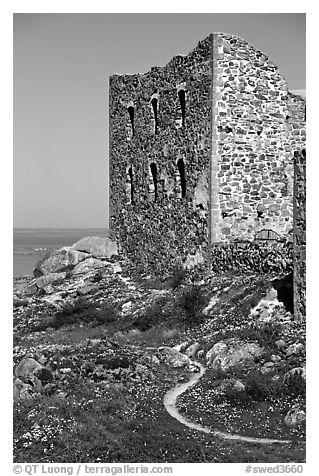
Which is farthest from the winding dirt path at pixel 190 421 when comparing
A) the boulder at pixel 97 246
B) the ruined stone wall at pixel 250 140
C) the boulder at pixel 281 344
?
the boulder at pixel 97 246

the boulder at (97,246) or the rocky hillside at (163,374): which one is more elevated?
the boulder at (97,246)

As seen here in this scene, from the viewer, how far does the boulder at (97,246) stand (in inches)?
1363

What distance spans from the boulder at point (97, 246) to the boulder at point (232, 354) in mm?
17013

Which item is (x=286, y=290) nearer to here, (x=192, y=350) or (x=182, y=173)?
(x=192, y=350)

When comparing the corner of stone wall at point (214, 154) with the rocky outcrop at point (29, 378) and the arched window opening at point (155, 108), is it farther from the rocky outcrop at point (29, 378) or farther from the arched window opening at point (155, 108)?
the rocky outcrop at point (29, 378)

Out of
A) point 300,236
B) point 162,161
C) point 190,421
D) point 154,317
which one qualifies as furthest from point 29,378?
point 162,161

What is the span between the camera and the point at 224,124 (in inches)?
1047

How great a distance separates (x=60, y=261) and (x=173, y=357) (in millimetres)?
17468

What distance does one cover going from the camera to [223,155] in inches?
1046

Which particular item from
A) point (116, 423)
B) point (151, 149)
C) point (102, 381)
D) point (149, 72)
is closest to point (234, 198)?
point (151, 149)

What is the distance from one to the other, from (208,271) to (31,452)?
1392cm

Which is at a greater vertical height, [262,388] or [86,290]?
[86,290]

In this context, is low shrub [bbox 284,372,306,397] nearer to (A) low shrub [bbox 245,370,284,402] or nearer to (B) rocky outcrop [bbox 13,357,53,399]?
(A) low shrub [bbox 245,370,284,402]

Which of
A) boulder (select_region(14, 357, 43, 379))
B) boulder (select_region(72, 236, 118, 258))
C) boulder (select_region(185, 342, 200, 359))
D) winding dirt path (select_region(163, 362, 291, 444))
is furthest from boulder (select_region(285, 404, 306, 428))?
boulder (select_region(72, 236, 118, 258))
